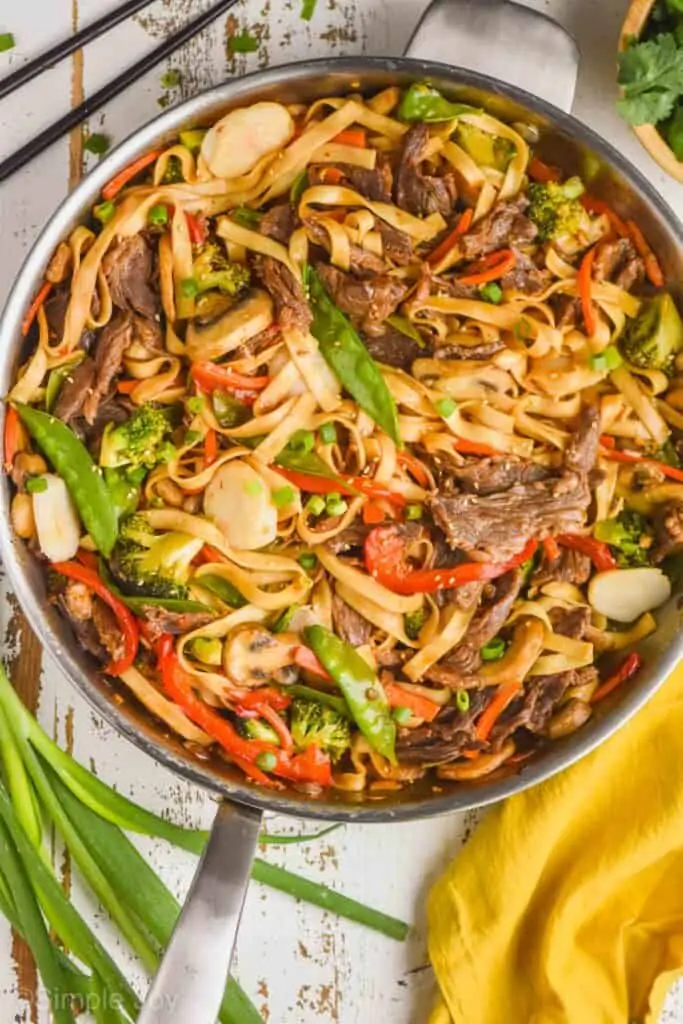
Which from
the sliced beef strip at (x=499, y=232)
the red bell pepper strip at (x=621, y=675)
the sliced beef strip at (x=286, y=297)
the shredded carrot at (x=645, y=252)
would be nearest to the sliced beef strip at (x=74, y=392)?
the sliced beef strip at (x=286, y=297)

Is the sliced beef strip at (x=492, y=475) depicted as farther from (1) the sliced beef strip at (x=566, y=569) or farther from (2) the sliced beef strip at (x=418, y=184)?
(2) the sliced beef strip at (x=418, y=184)

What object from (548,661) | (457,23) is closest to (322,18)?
(457,23)

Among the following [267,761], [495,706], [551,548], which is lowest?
[267,761]

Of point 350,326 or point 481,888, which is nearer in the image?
point 350,326

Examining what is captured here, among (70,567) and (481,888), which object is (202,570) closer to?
(70,567)

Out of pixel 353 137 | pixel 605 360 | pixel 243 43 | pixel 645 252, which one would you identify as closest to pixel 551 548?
pixel 605 360

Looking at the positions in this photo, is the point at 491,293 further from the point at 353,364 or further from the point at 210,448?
the point at 210,448
